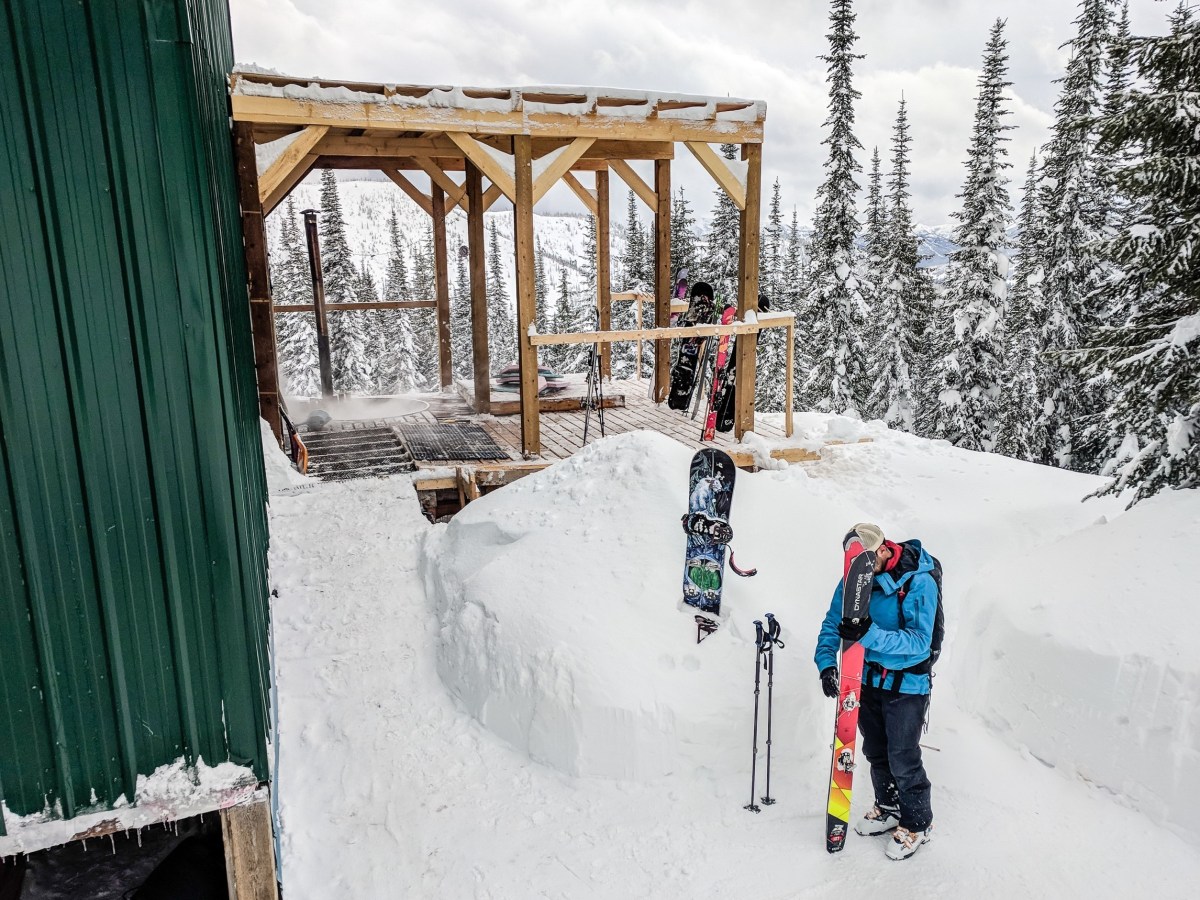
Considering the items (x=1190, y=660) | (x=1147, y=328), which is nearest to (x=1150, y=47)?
(x=1147, y=328)

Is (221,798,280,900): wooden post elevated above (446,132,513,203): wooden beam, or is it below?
below

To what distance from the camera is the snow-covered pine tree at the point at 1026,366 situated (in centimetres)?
1895

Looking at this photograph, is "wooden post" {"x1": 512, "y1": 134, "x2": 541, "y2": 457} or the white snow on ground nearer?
the white snow on ground

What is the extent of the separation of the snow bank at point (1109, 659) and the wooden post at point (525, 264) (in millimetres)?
4678

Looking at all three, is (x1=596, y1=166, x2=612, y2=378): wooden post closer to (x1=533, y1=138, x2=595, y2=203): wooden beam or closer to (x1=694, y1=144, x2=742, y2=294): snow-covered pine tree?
(x1=533, y1=138, x2=595, y2=203): wooden beam

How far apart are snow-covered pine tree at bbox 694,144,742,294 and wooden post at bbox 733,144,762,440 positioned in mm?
16283

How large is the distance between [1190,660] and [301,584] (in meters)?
5.80

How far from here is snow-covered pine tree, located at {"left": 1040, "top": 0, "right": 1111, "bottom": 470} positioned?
16.9m

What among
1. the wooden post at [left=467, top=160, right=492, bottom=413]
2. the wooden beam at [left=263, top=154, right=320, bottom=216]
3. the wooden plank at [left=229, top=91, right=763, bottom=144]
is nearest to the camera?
the wooden plank at [left=229, top=91, right=763, bottom=144]

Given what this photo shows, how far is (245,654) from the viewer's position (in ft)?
9.17

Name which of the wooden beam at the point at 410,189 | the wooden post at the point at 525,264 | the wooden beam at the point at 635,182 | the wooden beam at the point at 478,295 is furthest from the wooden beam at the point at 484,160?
the wooden beam at the point at 410,189

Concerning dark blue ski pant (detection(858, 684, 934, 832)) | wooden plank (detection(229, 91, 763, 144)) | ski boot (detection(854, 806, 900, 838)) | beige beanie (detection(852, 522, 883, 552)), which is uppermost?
wooden plank (detection(229, 91, 763, 144))

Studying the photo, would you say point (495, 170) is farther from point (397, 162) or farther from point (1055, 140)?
point (1055, 140)

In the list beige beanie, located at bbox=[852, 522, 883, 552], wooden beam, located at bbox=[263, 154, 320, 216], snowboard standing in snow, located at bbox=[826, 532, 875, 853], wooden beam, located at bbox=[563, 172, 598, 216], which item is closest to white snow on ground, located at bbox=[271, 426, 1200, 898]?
snowboard standing in snow, located at bbox=[826, 532, 875, 853]
